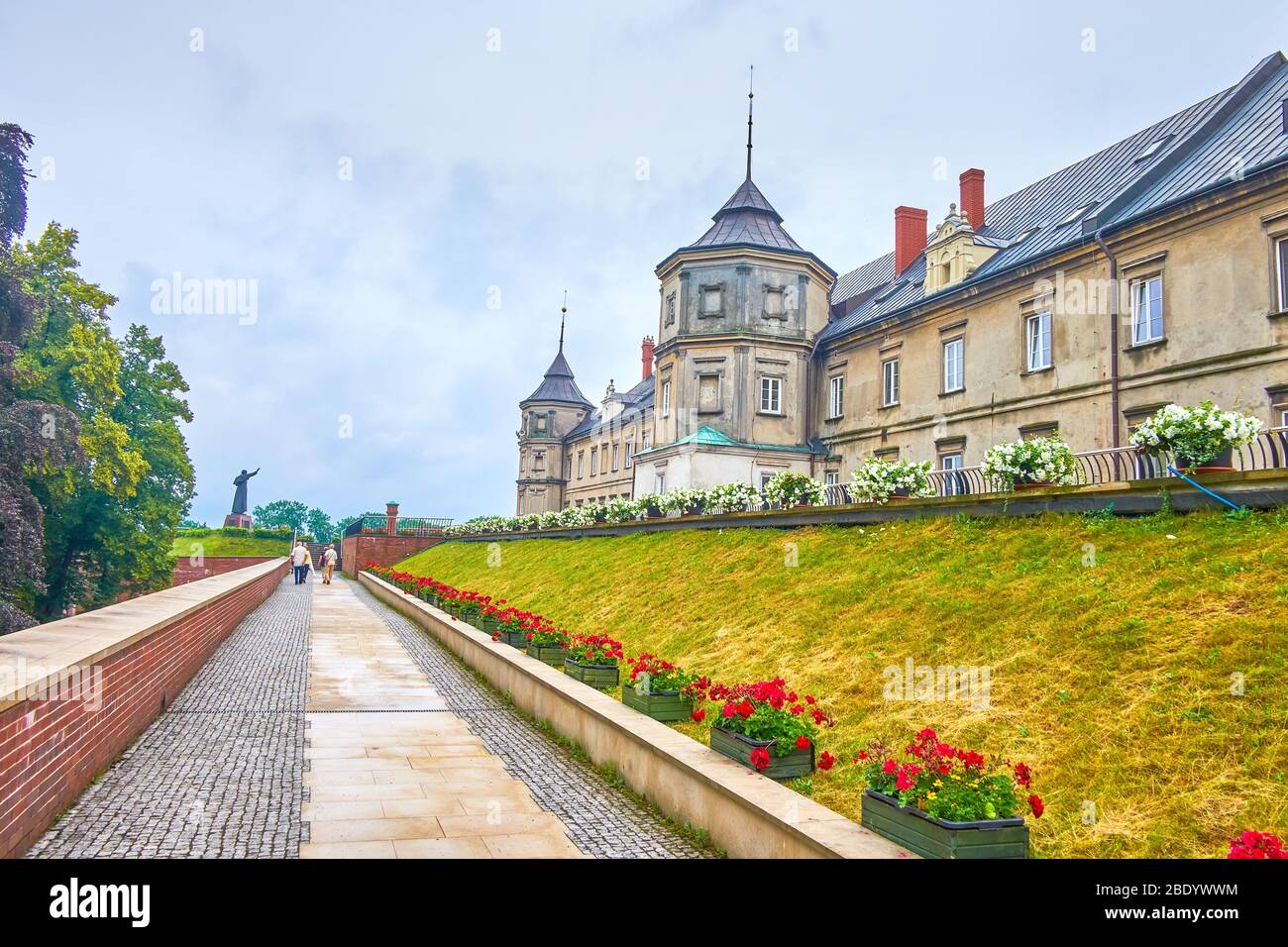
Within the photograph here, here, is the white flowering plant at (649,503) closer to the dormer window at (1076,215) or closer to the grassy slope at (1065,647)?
the grassy slope at (1065,647)

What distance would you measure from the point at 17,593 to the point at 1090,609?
100 feet

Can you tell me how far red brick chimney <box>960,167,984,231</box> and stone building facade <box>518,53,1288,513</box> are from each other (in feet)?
0.24

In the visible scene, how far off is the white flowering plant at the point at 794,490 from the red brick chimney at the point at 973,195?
17.1 metres

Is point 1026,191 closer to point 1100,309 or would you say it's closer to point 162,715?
point 1100,309

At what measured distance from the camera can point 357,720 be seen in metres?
10.2

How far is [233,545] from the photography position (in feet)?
207

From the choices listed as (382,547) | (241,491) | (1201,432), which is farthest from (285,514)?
(1201,432)

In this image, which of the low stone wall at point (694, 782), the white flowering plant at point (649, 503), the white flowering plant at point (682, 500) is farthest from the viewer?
the white flowering plant at point (649, 503)

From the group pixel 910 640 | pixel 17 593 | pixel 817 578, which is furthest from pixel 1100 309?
pixel 17 593

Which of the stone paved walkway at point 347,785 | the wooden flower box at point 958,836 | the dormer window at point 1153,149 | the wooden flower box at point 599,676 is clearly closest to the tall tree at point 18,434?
the stone paved walkway at point 347,785

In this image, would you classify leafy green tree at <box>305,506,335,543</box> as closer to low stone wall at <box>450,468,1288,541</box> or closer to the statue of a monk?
the statue of a monk

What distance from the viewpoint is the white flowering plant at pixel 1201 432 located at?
9.91 m

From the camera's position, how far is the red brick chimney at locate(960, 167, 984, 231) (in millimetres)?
Result: 31922
